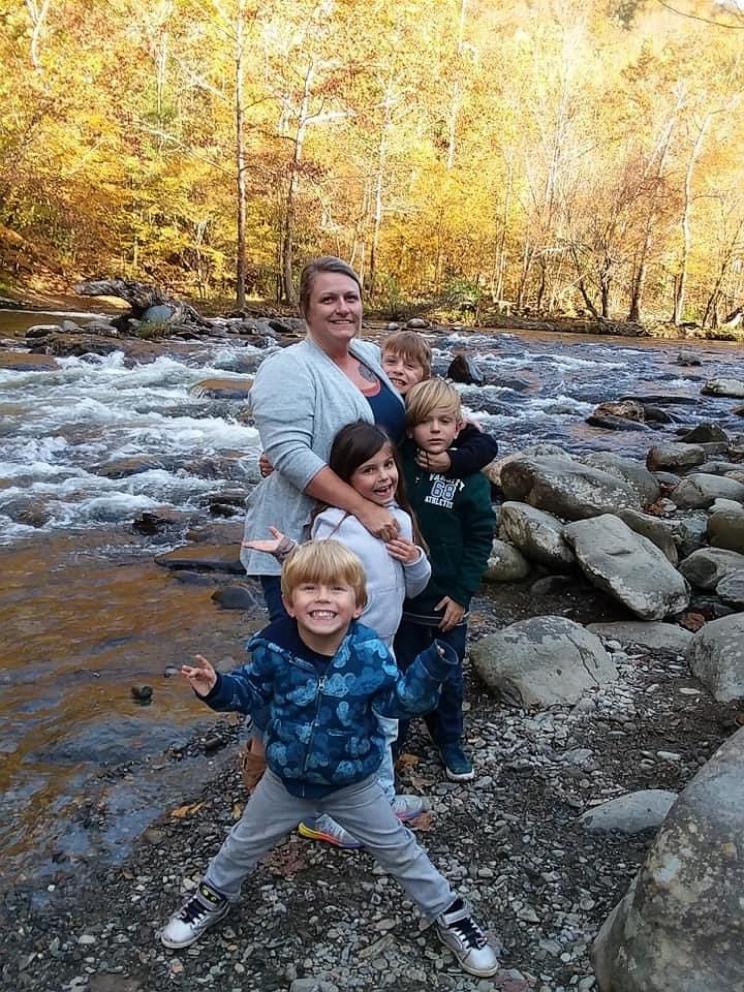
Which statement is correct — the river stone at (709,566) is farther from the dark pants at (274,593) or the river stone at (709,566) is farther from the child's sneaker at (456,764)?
the dark pants at (274,593)

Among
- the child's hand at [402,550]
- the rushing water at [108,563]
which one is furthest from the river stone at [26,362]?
the child's hand at [402,550]

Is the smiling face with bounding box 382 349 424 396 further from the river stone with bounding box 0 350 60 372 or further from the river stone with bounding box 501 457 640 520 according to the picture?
the river stone with bounding box 0 350 60 372

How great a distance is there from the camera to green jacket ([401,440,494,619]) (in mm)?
3057

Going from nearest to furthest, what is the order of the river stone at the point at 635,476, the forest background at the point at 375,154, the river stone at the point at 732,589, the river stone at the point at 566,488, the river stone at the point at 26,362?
1. the river stone at the point at 732,589
2. the river stone at the point at 566,488
3. the river stone at the point at 635,476
4. the river stone at the point at 26,362
5. the forest background at the point at 375,154

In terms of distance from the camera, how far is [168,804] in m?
3.35

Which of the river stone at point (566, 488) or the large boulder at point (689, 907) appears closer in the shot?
the large boulder at point (689, 907)

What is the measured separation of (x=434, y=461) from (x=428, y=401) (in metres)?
0.24

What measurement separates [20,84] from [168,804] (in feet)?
85.8

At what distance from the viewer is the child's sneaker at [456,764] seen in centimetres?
331

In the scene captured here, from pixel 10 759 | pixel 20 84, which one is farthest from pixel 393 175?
pixel 10 759

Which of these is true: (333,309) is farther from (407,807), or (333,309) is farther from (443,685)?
(407,807)

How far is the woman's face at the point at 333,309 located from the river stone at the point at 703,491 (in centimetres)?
612

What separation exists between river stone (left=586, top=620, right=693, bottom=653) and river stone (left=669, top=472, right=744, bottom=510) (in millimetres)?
3170

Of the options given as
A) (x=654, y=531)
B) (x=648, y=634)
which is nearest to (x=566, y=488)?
(x=654, y=531)
